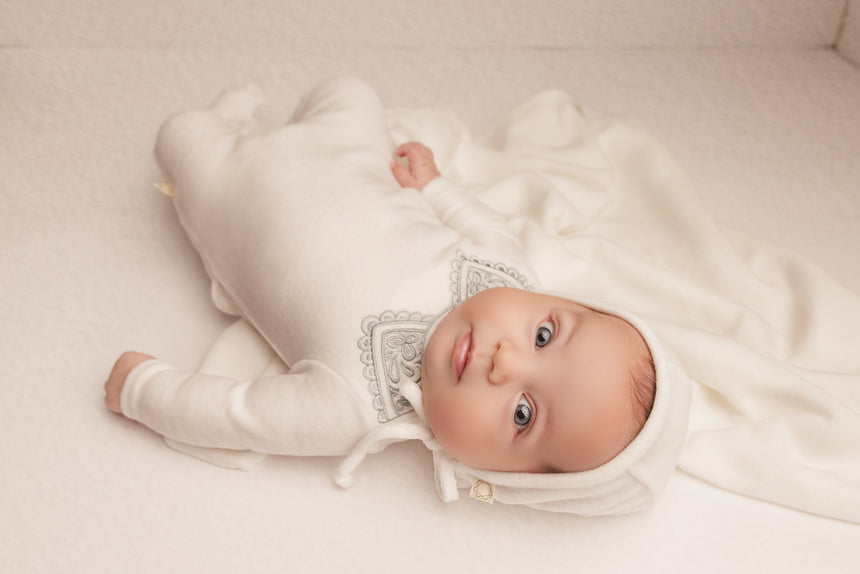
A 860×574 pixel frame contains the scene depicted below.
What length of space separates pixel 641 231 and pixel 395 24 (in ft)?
2.30

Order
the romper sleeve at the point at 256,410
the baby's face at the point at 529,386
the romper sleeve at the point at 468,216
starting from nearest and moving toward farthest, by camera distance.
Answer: the baby's face at the point at 529,386
the romper sleeve at the point at 256,410
the romper sleeve at the point at 468,216

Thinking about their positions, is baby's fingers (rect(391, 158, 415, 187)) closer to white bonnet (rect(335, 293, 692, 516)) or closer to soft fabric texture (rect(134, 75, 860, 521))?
soft fabric texture (rect(134, 75, 860, 521))

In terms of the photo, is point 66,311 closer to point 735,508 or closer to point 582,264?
point 582,264

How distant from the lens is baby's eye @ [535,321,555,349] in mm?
1055

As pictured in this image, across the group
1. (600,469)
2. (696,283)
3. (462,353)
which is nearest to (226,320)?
(462,353)

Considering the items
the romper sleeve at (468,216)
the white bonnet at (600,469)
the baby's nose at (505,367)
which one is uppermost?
the romper sleeve at (468,216)

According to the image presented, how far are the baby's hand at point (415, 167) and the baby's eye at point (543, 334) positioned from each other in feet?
1.26

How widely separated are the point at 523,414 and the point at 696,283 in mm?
502

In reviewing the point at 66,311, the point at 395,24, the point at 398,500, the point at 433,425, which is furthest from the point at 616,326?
the point at 395,24

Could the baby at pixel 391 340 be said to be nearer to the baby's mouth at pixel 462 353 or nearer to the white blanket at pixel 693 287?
the baby's mouth at pixel 462 353

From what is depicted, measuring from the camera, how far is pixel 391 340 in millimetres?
1116

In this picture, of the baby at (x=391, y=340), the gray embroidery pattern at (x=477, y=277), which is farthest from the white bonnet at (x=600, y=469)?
the gray embroidery pattern at (x=477, y=277)

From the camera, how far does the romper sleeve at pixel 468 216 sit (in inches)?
50.0

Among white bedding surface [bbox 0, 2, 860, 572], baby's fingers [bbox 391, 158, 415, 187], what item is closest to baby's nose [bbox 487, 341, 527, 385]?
white bedding surface [bbox 0, 2, 860, 572]
